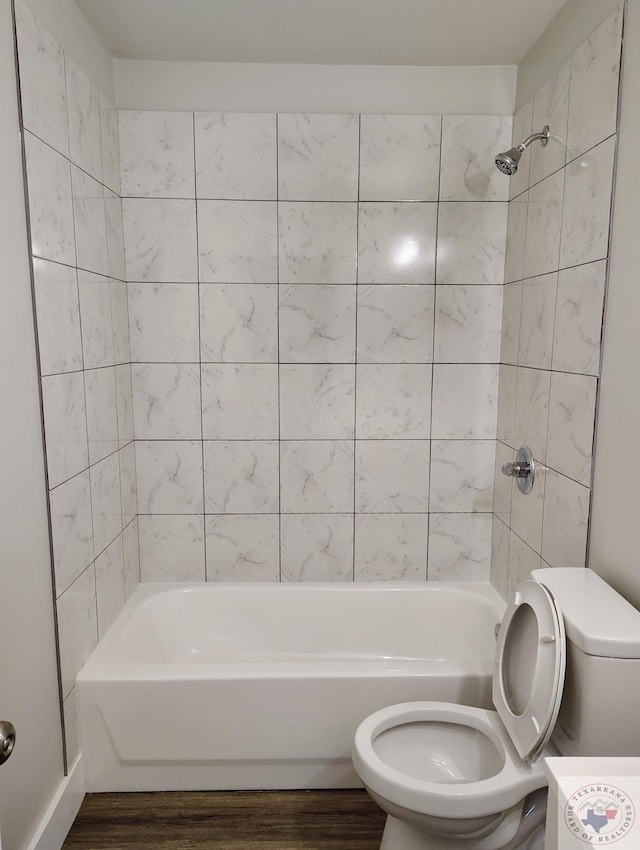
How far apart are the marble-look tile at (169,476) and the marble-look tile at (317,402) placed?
407 millimetres

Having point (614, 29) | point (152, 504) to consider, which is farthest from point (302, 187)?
point (152, 504)

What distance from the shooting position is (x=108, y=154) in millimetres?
2277

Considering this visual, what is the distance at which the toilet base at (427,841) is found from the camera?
5.11 feet

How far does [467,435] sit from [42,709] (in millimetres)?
1830

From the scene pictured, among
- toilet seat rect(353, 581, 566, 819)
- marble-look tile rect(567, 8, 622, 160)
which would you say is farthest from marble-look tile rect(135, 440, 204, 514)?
marble-look tile rect(567, 8, 622, 160)

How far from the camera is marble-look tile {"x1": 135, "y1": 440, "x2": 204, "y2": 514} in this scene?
2590 millimetres

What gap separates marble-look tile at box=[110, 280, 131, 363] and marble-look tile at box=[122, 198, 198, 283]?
0.35 ft

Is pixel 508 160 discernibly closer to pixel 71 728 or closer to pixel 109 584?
pixel 109 584

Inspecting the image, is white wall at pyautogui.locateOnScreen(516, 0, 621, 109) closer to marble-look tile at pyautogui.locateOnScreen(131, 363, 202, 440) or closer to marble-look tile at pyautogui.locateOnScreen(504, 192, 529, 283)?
marble-look tile at pyautogui.locateOnScreen(504, 192, 529, 283)

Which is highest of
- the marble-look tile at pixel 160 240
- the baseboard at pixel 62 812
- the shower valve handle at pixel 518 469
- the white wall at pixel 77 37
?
the white wall at pixel 77 37

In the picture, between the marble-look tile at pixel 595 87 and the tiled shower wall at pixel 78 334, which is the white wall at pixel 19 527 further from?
the marble-look tile at pixel 595 87

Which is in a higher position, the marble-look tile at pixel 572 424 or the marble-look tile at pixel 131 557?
the marble-look tile at pixel 572 424

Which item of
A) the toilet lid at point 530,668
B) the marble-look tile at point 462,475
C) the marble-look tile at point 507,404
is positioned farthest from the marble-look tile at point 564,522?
the marble-look tile at point 462,475

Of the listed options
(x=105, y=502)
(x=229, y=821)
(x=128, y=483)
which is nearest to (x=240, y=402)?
(x=128, y=483)
